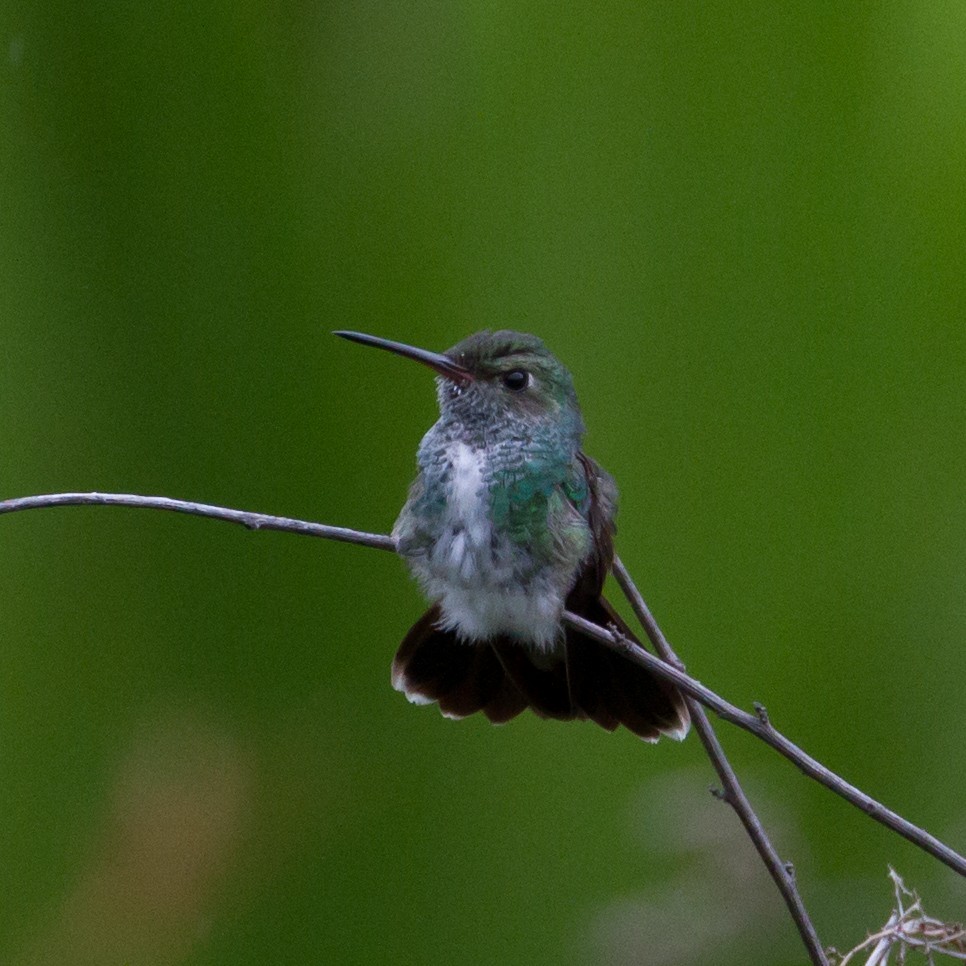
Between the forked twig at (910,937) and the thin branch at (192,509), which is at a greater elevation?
the thin branch at (192,509)

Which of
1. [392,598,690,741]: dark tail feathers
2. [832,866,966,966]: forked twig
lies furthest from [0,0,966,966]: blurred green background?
[832,866,966,966]: forked twig

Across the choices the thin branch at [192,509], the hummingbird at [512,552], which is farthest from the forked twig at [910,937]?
the thin branch at [192,509]

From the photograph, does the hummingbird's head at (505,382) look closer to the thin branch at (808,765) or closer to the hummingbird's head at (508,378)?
the hummingbird's head at (508,378)

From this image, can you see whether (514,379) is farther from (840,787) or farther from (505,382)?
(840,787)

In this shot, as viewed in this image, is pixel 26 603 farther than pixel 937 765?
No

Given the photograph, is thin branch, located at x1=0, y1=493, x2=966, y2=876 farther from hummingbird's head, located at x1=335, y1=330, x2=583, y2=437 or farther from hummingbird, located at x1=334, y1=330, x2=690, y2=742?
hummingbird's head, located at x1=335, y1=330, x2=583, y2=437

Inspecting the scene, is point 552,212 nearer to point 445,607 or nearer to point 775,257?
point 775,257

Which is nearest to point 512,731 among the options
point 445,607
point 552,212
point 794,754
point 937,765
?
point 445,607
